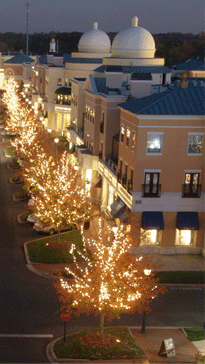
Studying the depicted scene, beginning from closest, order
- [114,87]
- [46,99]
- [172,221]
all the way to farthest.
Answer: [172,221], [114,87], [46,99]

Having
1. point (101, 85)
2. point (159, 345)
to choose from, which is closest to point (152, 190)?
point (159, 345)

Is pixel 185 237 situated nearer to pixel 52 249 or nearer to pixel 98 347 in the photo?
pixel 52 249

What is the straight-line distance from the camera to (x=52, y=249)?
122ft

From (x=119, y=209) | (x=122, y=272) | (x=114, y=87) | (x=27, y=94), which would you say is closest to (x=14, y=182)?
(x=114, y=87)

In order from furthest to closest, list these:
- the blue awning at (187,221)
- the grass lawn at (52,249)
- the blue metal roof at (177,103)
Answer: the blue awning at (187,221) < the blue metal roof at (177,103) < the grass lawn at (52,249)

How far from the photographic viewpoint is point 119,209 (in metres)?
40.5

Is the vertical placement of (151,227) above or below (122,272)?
below

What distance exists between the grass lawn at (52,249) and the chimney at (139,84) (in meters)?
14.0

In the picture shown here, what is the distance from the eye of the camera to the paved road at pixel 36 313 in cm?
2373

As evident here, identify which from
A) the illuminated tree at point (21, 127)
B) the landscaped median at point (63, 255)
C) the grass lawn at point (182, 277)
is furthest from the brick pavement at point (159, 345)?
the illuminated tree at point (21, 127)

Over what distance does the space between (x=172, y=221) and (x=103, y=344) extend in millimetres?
16079

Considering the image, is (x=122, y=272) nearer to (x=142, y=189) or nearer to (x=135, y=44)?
(x=142, y=189)

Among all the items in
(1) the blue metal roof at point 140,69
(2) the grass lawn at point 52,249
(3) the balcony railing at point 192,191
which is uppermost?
(1) the blue metal roof at point 140,69

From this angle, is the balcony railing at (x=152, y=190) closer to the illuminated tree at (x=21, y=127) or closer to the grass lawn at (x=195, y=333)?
the grass lawn at (x=195, y=333)
